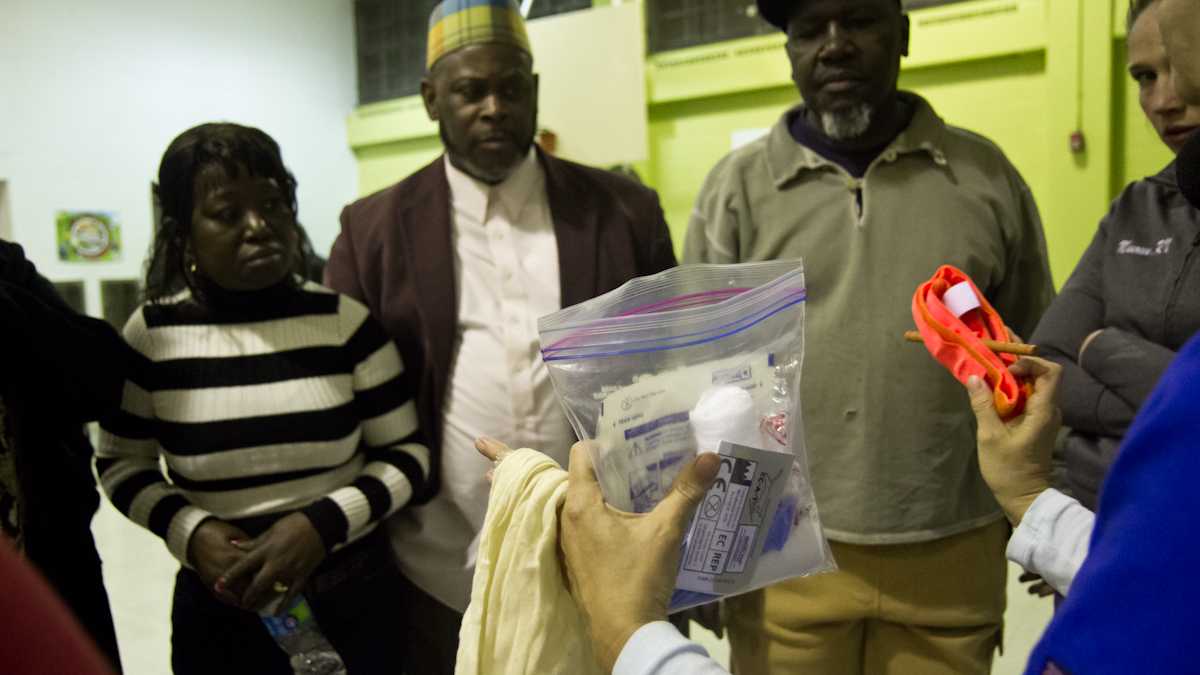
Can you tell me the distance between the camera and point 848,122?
161cm

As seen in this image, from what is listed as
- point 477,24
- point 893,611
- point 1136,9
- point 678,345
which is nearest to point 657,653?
point 678,345

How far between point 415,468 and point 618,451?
2.33 ft

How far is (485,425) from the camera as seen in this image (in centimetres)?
155

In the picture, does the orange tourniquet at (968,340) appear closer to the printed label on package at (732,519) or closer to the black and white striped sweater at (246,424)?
the printed label on package at (732,519)

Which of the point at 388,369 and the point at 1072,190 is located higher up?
the point at 1072,190

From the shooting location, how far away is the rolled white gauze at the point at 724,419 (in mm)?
850

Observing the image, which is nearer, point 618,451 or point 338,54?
point 618,451

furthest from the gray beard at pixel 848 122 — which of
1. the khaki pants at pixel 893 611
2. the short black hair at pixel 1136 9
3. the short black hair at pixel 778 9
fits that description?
the khaki pants at pixel 893 611

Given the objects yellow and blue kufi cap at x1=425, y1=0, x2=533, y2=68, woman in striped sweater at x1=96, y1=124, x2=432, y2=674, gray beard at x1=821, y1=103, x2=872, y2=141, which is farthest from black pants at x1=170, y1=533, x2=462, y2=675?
gray beard at x1=821, y1=103, x2=872, y2=141

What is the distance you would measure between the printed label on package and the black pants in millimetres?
775

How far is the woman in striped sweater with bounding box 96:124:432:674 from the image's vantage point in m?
1.35

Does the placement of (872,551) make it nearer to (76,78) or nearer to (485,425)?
(485,425)

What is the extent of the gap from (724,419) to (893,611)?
0.89 m

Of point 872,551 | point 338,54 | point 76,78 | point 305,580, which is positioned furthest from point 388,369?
point 338,54
